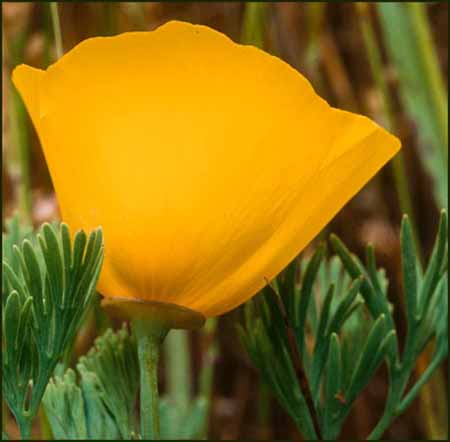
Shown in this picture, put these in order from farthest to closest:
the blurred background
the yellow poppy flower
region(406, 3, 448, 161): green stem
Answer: the blurred background < region(406, 3, 448, 161): green stem < the yellow poppy flower

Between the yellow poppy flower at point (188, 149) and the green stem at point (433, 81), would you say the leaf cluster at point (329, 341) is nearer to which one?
the yellow poppy flower at point (188, 149)

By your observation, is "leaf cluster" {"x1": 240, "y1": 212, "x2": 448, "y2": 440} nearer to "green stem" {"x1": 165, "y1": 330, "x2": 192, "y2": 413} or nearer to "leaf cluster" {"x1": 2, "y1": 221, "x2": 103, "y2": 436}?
"leaf cluster" {"x1": 2, "y1": 221, "x2": 103, "y2": 436}

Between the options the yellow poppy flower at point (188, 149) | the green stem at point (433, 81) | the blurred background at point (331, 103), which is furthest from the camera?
the blurred background at point (331, 103)

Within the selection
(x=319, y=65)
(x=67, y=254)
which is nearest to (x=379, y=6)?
(x=67, y=254)

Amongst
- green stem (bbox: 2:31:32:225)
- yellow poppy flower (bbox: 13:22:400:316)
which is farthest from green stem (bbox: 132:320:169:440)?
green stem (bbox: 2:31:32:225)

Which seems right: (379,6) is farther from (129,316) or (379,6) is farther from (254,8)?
(129,316)

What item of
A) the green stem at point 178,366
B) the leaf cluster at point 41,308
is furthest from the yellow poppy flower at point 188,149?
the green stem at point 178,366

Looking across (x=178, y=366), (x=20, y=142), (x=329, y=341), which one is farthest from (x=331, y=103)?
(x=329, y=341)
